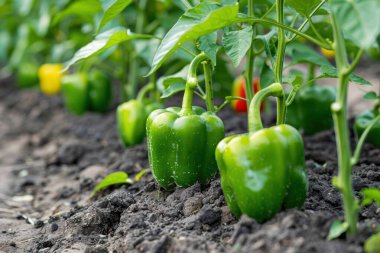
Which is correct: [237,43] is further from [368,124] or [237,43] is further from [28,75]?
[28,75]

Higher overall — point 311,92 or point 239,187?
point 239,187

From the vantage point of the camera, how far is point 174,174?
2510mm

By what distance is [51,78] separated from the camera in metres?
5.95

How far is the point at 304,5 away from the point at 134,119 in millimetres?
1770

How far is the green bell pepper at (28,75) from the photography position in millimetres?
6472

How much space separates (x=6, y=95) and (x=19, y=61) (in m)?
0.44

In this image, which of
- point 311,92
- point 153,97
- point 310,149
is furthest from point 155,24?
point 310,149

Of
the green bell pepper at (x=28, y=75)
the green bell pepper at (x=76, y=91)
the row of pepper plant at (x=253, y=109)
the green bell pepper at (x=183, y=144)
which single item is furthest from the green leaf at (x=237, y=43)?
the green bell pepper at (x=28, y=75)

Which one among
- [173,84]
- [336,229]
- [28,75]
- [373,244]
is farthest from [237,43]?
[28,75]

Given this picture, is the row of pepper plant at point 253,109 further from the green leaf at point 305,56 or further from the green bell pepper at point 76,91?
the green bell pepper at point 76,91

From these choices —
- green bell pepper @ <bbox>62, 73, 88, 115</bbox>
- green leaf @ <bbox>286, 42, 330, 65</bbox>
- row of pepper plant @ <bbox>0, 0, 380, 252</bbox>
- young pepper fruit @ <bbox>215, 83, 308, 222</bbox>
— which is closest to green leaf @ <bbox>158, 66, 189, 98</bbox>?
row of pepper plant @ <bbox>0, 0, 380, 252</bbox>

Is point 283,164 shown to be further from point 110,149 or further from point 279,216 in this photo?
point 110,149

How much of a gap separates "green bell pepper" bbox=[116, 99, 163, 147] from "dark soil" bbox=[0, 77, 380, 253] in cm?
12

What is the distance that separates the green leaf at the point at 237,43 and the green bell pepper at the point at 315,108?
5.12 ft
